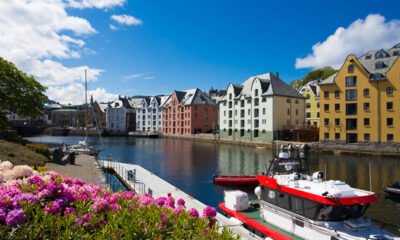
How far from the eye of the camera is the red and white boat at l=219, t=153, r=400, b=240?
1169 cm

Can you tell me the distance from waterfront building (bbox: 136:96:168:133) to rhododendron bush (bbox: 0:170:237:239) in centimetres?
12180

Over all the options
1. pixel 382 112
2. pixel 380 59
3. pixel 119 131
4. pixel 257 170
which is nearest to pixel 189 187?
pixel 257 170

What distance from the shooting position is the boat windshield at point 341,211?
11.9 m

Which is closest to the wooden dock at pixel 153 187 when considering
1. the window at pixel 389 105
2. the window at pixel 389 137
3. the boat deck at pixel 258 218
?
the boat deck at pixel 258 218

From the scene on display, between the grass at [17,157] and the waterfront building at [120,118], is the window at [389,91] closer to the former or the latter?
the grass at [17,157]

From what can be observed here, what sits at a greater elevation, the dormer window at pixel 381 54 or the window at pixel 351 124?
the dormer window at pixel 381 54

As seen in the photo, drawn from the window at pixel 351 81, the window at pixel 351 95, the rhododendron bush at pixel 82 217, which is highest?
the window at pixel 351 81

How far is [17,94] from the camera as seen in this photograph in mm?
37312

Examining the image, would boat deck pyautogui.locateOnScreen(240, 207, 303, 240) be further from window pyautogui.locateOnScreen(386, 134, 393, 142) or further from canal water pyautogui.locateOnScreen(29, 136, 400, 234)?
window pyautogui.locateOnScreen(386, 134, 393, 142)

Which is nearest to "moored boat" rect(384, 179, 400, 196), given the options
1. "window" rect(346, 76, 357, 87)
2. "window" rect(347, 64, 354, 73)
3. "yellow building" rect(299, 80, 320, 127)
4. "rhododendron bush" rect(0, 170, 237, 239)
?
"rhododendron bush" rect(0, 170, 237, 239)

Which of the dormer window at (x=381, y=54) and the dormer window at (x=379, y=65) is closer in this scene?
the dormer window at (x=379, y=65)

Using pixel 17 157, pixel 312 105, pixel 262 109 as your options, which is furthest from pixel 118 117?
pixel 17 157

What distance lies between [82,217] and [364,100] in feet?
203

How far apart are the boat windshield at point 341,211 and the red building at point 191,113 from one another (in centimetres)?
9345
